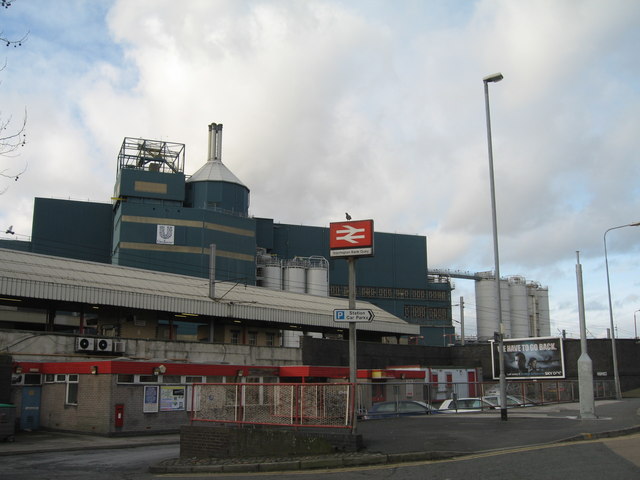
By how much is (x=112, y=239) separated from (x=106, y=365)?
193 feet

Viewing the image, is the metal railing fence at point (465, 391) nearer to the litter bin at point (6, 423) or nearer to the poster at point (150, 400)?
the poster at point (150, 400)

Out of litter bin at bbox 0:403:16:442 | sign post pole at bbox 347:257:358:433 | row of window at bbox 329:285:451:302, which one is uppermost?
row of window at bbox 329:285:451:302

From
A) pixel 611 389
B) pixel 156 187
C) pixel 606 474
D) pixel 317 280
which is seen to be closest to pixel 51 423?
pixel 606 474

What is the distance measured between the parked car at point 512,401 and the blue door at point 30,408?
21.9 m

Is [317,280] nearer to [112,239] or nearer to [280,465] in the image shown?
[112,239]

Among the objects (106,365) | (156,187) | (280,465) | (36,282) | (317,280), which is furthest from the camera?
(317,280)

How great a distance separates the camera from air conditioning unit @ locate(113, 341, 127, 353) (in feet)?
124

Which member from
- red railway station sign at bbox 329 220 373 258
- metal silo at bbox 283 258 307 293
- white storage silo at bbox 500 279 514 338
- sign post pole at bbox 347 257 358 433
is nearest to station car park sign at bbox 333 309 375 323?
sign post pole at bbox 347 257 358 433

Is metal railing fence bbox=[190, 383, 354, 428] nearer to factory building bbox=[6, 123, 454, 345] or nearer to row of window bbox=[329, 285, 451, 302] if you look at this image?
factory building bbox=[6, 123, 454, 345]

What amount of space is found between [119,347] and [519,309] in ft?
265

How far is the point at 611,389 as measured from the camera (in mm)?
47031

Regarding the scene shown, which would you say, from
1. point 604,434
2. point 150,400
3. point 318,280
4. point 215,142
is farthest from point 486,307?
point 604,434

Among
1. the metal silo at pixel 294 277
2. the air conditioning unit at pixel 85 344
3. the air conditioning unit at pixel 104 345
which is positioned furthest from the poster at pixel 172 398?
the metal silo at pixel 294 277

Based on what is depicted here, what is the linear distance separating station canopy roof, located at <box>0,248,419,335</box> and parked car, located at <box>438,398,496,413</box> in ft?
51.7
